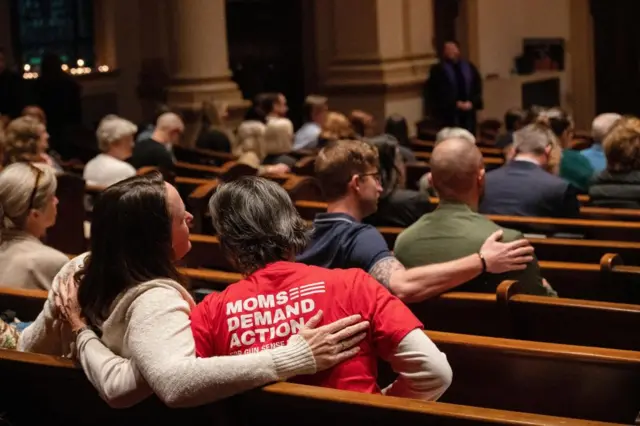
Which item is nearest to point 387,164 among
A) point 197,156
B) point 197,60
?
point 197,156

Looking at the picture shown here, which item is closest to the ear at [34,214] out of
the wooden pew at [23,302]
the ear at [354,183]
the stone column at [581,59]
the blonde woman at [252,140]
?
the wooden pew at [23,302]

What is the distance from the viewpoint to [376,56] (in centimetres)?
1059

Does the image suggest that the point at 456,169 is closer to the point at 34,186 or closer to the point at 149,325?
the point at 34,186

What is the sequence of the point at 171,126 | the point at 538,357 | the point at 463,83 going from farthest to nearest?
the point at 463,83
the point at 171,126
the point at 538,357

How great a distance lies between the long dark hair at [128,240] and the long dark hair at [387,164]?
2.09 meters

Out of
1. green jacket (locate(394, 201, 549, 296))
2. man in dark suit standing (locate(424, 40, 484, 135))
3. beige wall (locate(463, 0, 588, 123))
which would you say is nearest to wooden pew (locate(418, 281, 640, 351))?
green jacket (locate(394, 201, 549, 296))

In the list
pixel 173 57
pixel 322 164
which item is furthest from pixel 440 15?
pixel 322 164

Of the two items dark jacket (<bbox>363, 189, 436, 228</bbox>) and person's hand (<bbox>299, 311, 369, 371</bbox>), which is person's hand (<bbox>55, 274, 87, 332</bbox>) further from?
Answer: dark jacket (<bbox>363, 189, 436, 228</bbox>)

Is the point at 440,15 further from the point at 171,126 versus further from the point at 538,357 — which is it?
the point at 538,357

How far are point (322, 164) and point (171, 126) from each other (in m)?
4.09

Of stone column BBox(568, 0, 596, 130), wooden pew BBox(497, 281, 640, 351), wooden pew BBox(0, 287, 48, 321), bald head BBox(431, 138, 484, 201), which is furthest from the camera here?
stone column BBox(568, 0, 596, 130)

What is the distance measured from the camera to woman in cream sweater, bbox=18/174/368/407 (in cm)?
220

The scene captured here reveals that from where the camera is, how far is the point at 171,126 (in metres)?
7.59

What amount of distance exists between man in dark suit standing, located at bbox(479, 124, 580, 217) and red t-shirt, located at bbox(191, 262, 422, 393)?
8.75ft
